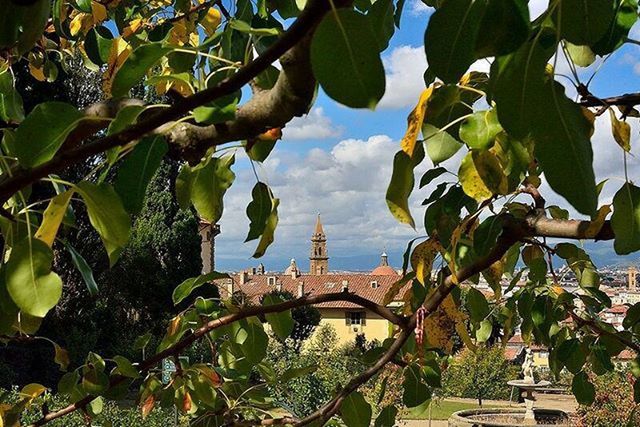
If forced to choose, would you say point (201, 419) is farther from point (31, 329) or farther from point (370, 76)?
point (370, 76)

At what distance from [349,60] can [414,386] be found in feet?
3.16

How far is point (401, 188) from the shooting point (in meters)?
0.48

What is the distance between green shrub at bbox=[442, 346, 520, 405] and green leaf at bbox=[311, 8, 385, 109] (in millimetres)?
15687

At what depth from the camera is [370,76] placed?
28 centimetres

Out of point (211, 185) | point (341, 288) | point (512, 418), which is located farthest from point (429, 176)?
point (341, 288)

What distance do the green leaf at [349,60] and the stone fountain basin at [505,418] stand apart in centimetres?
1083

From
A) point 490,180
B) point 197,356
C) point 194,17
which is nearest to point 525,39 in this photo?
point 490,180

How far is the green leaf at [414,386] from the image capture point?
3.85 feet

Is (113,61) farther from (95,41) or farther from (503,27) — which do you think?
(503,27)

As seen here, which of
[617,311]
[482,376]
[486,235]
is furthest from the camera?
[617,311]

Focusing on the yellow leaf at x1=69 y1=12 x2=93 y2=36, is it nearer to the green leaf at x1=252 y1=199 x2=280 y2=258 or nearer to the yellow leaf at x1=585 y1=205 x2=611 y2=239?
the green leaf at x1=252 y1=199 x2=280 y2=258

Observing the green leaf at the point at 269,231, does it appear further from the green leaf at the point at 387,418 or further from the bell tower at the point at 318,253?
the bell tower at the point at 318,253

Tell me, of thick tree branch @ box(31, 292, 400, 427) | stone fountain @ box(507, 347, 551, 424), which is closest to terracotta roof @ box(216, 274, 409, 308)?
stone fountain @ box(507, 347, 551, 424)

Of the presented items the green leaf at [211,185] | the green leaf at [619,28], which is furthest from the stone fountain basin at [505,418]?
the green leaf at [619,28]
